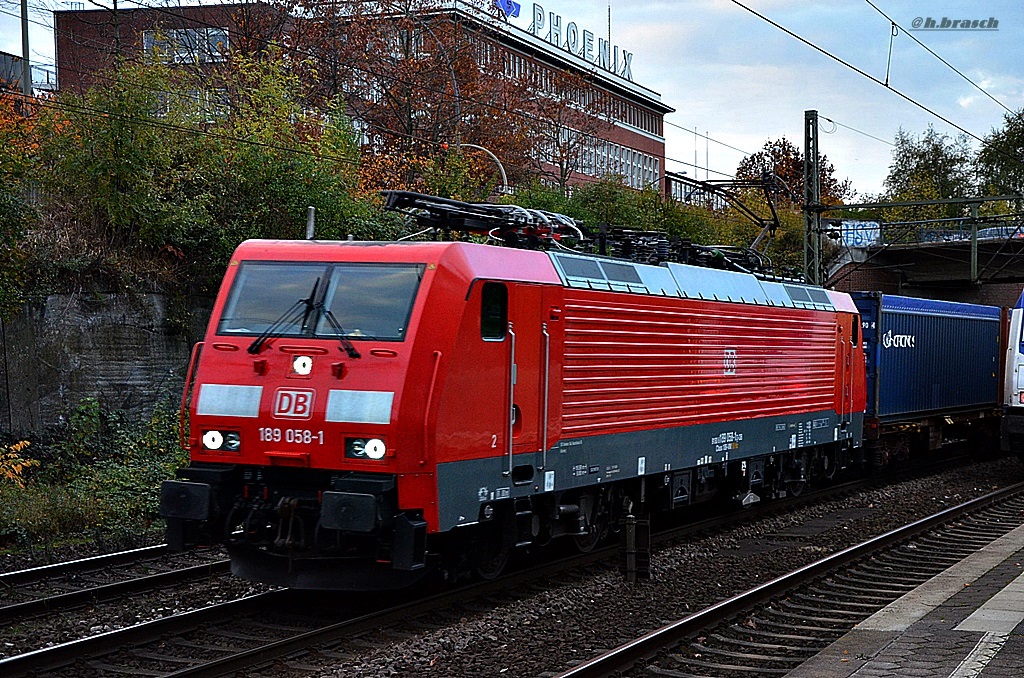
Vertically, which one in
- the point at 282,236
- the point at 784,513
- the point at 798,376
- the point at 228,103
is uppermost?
the point at 228,103

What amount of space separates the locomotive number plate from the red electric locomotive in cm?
2

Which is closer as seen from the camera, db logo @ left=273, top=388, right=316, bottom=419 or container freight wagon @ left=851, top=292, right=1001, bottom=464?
db logo @ left=273, top=388, right=316, bottom=419

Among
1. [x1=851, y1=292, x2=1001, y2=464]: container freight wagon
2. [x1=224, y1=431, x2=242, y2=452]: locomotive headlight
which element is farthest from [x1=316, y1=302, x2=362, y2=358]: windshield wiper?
Answer: [x1=851, y1=292, x2=1001, y2=464]: container freight wagon

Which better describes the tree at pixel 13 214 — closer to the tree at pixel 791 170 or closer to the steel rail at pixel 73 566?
the steel rail at pixel 73 566

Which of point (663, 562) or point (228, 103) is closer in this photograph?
point (663, 562)

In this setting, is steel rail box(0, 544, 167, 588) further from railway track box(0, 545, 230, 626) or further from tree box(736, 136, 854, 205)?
tree box(736, 136, 854, 205)

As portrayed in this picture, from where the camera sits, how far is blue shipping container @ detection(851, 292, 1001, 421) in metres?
22.7

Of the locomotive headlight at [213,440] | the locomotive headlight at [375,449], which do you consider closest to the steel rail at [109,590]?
the locomotive headlight at [213,440]

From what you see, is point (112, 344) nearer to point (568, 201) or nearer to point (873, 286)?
point (568, 201)

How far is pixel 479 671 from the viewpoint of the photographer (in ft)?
28.5

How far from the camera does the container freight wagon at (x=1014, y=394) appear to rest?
68.5ft

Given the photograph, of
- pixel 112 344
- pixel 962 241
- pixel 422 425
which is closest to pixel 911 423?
pixel 112 344

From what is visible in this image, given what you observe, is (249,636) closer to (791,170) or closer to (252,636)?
(252,636)

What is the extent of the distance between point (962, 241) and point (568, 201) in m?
16.0
